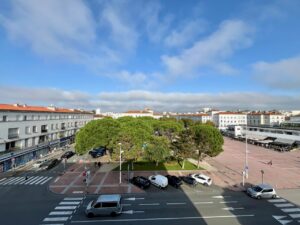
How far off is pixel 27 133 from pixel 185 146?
33632 millimetres

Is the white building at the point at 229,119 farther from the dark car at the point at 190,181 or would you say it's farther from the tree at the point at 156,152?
the dark car at the point at 190,181

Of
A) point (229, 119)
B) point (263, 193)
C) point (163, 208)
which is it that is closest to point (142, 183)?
point (163, 208)

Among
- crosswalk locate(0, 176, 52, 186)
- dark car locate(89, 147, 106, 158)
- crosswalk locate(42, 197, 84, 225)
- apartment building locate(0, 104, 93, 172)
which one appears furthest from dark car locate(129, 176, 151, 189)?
dark car locate(89, 147, 106, 158)

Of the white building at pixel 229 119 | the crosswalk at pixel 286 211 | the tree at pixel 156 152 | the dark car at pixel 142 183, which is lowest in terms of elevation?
the crosswalk at pixel 286 211

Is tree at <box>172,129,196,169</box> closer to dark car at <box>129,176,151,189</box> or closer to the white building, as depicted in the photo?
dark car at <box>129,176,151,189</box>

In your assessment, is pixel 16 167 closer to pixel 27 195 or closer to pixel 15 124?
pixel 15 124

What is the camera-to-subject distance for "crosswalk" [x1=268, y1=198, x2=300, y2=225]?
69.2 ft

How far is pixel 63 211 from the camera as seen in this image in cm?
2323

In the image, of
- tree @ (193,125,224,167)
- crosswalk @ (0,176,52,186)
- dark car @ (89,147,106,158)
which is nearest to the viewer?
crosswalk @ (0,176,52,186)

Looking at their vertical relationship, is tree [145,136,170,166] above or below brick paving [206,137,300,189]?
above

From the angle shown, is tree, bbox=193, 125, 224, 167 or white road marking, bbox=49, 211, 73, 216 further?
tree, bbox=193, 125, 224, 167

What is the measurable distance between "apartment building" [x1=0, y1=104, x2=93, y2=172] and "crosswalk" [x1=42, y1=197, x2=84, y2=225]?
21.5m

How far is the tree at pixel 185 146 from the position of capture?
41.2 m

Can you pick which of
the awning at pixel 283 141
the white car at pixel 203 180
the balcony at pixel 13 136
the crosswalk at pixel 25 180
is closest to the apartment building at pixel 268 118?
the awning at pixel 283 141
